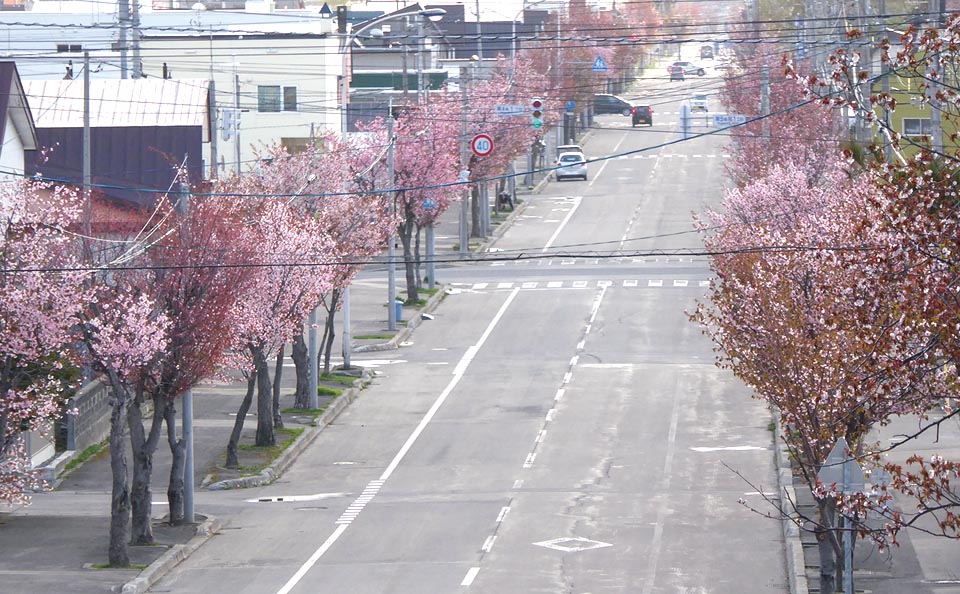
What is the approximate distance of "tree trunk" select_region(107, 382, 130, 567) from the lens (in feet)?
80.3

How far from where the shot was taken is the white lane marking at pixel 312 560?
23.7 meters

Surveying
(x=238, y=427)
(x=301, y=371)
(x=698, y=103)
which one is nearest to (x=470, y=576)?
(x=238, y=427)

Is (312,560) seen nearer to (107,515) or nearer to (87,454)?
(107,515)

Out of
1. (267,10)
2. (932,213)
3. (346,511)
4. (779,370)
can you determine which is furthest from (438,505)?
(267,10)

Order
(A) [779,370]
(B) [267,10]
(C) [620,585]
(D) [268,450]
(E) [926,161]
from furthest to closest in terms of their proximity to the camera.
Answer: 1. (B) [267,10]
2. (D) [268,450]
3. (C) [620,585]
4. (A) [779,370]
5. (E) [926,161]

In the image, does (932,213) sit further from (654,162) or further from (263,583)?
(654,162)

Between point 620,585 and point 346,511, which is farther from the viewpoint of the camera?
point 346,511

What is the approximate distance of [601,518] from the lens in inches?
1109

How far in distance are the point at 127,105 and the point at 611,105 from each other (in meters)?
62.4

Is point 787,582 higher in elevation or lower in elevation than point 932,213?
lower

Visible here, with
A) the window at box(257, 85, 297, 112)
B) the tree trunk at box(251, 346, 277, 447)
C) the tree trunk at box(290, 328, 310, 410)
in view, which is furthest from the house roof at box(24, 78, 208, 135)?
the tree trunk at box(251, 346, 277, 447)

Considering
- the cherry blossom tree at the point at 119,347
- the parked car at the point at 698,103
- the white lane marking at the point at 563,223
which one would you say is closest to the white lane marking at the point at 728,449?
the cherry blossom tree at the point at 119,347

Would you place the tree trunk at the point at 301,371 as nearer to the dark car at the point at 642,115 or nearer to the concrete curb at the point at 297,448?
the concrete curb at the point at 297,448

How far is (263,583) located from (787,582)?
8506mm
